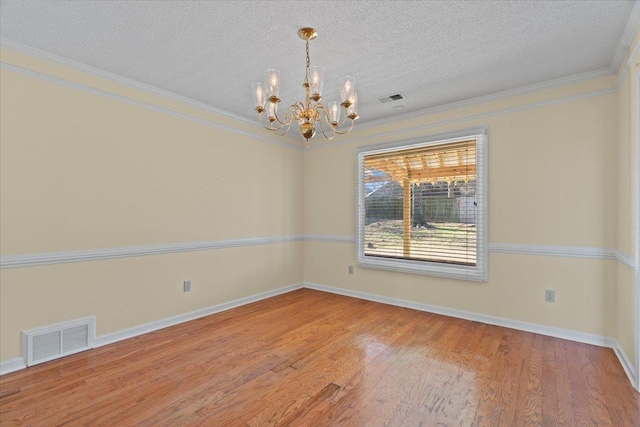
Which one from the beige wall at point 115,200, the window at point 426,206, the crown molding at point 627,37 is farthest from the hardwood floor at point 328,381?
the crown molding at point 627,37

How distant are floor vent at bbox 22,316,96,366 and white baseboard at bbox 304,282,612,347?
3.21m

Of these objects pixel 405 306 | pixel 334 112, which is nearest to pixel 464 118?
pixel 334 112

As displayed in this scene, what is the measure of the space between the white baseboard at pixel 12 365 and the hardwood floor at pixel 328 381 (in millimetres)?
61

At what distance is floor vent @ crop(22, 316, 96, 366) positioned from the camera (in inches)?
100

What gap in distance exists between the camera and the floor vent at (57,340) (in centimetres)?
255

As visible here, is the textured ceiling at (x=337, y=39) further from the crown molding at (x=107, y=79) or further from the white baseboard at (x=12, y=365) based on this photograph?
the white baseboard at (x=12, y=365)

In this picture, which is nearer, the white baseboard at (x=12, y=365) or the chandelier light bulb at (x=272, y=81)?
the chandelier light bulb at (x=272, y=81)

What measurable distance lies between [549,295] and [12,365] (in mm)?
4955

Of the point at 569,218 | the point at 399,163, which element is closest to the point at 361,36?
the point at 399,163

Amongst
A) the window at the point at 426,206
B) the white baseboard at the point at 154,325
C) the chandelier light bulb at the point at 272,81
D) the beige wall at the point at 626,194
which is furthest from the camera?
the window at the point at 426,206

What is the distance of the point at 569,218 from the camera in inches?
123

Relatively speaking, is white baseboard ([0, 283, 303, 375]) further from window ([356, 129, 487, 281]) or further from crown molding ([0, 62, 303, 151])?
crown molding ([0, 62, 303, 151])

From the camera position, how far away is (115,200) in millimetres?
3086

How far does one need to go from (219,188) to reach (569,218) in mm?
3985
